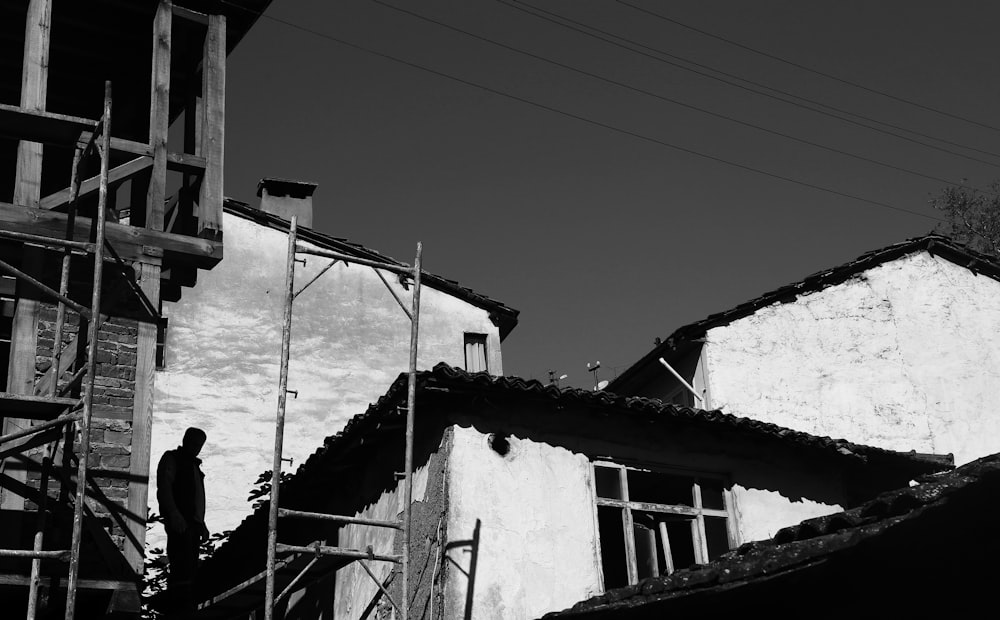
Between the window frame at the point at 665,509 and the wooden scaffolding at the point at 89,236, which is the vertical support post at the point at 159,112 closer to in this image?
the wooden scaffolding at the point at 89,236

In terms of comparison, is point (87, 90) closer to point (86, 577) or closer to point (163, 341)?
point (86, 577)

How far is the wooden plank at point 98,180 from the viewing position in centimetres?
1012

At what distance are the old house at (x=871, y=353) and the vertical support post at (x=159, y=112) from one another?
9.69 m

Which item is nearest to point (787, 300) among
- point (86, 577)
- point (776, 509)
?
point (776, 509)

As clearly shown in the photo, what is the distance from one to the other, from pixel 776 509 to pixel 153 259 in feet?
24.5

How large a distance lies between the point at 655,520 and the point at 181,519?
492 centimetres

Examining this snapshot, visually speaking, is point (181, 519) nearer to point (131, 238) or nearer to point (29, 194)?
point (131, 238)

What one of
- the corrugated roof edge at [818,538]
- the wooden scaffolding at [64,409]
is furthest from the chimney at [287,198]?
the corrugated roof edge at [818,538]

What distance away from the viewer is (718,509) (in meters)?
13.1

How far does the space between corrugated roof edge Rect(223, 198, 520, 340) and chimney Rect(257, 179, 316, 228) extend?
4.22ft

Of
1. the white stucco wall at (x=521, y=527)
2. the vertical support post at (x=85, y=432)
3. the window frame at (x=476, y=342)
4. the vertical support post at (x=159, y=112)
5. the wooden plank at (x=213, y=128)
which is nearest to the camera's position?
the vertical support post at (x=85, y=432)

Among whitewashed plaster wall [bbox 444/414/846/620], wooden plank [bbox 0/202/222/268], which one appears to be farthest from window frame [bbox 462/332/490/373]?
wooden plank [bbox 0/202/222/268]

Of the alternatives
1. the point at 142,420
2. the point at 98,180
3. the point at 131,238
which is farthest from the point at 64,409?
the point at 98,180

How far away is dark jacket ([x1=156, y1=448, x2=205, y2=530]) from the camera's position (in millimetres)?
11133
